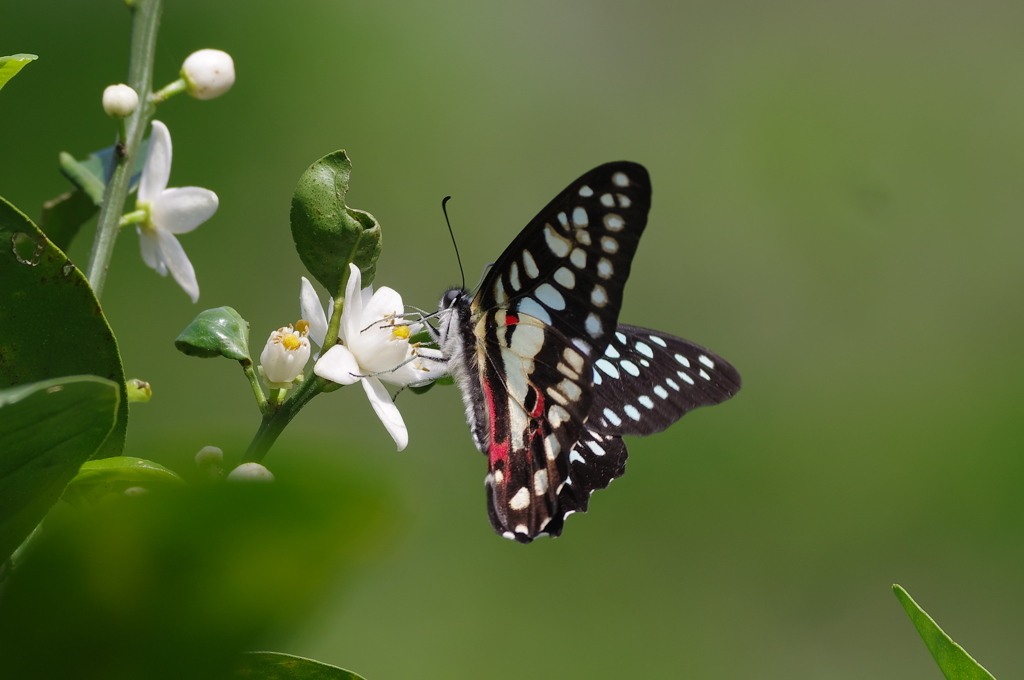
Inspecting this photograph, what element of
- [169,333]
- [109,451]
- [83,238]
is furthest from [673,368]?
[169,333]

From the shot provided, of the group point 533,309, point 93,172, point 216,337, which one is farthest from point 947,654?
Answer: point 93,172

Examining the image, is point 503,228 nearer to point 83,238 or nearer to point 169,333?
point 169,333

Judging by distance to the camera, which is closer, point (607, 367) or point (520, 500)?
point (520, 500)

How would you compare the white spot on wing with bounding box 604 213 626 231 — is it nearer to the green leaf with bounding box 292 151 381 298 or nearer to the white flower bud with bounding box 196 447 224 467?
the green leaf with bounding box 292 151 381 298

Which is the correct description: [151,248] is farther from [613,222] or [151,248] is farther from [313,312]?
[613,222]

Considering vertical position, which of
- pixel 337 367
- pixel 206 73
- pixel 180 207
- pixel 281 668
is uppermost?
pixel 206 73

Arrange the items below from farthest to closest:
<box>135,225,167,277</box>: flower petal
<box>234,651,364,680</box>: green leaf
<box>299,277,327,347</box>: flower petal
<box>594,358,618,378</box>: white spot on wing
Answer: <box>594,358,618,378</box>: white spot on wing → <box>135,225,167,277</box>: flower petal → <box>299,277,327,347</box>: flower petal → <box>234,651,364,680</box>: green leaf

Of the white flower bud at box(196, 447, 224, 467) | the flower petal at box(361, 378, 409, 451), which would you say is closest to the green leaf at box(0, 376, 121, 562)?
the white flower bud at box(196, 447, 224, 467)
